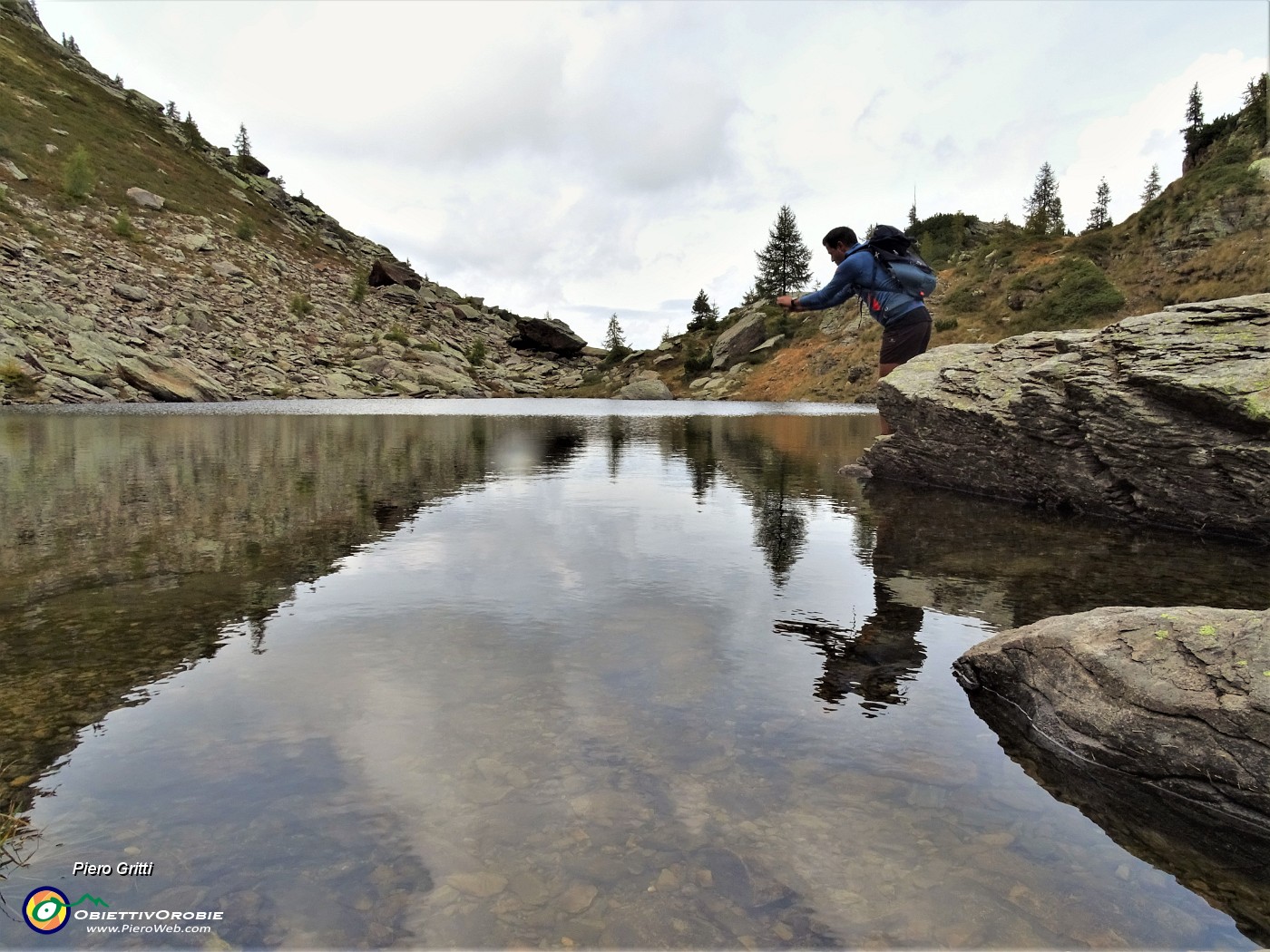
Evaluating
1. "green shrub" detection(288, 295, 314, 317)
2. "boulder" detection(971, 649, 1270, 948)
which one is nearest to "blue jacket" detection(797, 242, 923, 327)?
"boulder" detection(971, 649, 1270, 948)

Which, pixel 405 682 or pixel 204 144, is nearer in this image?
pixel 405 682

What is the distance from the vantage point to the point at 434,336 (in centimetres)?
10381

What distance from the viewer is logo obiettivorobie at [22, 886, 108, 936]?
2.67 metres

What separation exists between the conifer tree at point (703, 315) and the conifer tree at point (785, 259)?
931 cm

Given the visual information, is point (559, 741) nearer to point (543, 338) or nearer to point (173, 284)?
point (173, 284)

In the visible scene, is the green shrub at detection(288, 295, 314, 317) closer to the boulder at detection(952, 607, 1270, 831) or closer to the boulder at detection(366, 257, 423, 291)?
the boulder at detection(366, 257, 423, 291)

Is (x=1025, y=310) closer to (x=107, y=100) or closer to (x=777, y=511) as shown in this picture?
(x=777, y=511)

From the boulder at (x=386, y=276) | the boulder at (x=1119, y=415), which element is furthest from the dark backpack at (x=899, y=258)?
the boulder at (x=386, y=276)

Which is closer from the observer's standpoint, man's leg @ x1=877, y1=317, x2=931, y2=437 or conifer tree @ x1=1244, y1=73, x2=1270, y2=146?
man's leg @ x1=877, y1=317, x2=931, y2=437

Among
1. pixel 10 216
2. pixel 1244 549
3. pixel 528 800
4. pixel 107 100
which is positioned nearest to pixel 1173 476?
pixel 1244 549

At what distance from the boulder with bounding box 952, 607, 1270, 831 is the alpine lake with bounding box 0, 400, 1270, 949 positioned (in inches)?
17.7

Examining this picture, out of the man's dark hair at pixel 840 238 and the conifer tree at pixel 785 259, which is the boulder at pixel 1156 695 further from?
the conifer tree at pixel 785 259

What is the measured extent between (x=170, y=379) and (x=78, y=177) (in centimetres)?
3938

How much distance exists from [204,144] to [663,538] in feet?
471
